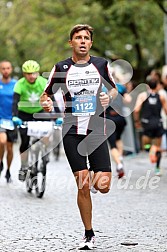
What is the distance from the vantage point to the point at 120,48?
1107 inches

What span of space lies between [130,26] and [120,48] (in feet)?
5.38

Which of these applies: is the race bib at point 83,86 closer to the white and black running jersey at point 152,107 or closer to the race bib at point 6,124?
the race bib at point 6,124

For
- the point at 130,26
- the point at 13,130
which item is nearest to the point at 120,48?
the point at 130,26

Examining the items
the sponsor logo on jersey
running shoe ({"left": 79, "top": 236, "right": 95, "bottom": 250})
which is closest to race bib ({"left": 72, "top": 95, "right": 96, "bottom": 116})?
the sponsor logo on jersey

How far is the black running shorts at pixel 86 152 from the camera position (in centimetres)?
706

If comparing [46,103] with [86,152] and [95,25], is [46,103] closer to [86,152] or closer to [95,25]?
[86,152]

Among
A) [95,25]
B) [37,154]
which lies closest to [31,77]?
[37,154]

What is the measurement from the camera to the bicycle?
10773 mm

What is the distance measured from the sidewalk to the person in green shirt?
83cm

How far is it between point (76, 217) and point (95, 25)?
Result: 723 inches

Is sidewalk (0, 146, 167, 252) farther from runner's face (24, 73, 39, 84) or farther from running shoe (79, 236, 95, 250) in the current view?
runner's face (24, 73, 39, 84)

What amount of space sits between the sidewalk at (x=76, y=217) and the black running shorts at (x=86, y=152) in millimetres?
763

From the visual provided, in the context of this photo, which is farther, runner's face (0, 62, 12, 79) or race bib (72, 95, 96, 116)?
runner's face (0, 62, 12, 79)

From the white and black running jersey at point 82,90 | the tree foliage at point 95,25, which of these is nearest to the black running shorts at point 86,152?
the white and black running jersey at point 82,90
